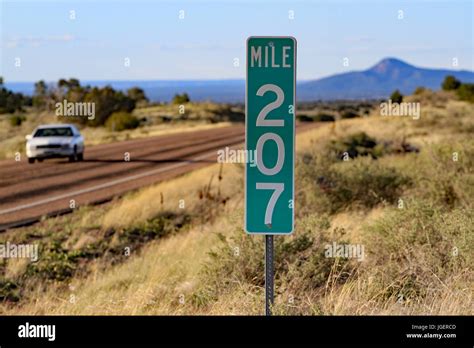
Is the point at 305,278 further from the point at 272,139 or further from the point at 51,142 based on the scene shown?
the point at 51,142

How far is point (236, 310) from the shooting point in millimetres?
6984

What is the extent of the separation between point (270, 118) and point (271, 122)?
0.03 meters

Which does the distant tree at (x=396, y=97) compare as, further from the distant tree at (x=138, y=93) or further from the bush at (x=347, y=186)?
the distant tree at (x=138, y=93)

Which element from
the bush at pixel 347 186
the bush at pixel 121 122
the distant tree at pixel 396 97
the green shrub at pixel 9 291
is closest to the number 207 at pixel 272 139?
the green shrub at pixel 9 291

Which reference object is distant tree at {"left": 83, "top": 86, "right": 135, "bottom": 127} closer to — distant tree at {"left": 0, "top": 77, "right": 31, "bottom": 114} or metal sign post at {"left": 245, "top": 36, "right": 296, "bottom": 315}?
distant tree at {"left": 0, "top": 77, "right": 31, "bottom": 114}

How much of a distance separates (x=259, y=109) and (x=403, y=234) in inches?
137

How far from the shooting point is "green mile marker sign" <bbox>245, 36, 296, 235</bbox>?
563 centimetres

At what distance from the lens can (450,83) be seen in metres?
78.6

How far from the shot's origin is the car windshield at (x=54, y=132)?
26237 millimetres

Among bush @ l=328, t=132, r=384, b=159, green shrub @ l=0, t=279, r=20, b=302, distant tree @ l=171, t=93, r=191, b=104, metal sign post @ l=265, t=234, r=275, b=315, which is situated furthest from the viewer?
distant tree @ l=171, t=93, r=191, b=104

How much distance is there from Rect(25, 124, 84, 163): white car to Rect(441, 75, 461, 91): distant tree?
56.3m

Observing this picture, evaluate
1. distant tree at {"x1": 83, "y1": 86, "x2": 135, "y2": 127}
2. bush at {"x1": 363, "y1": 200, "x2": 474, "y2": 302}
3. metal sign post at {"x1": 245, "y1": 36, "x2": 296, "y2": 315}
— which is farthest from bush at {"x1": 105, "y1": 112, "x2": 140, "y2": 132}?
metal sign post at {"x1": 245, "y1": 36, "x2": 296, "y2": 315}

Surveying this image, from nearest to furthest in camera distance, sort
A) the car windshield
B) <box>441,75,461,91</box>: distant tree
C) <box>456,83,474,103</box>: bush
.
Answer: the car windshield
<box>456,83,474,103</box>: bush
<box>441,75,461,91</box>: distant tree
